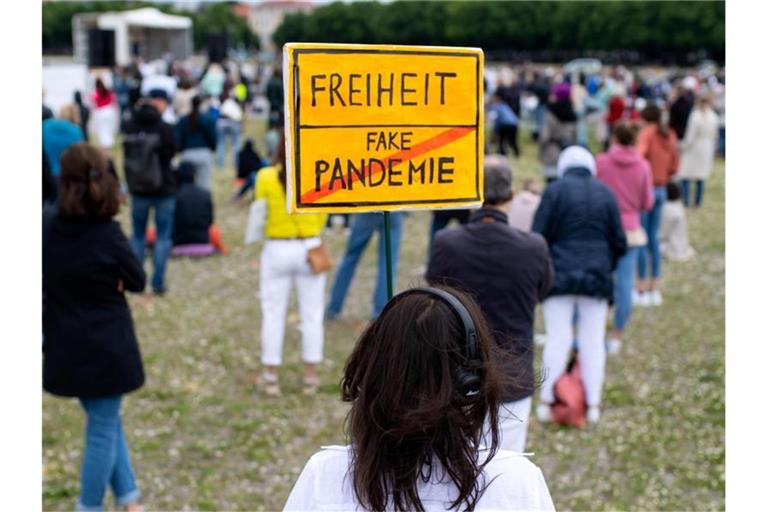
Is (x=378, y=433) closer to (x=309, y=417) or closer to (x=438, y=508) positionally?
(x=438, y=508)

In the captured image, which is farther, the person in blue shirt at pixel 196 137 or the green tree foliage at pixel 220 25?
the green tree foliage at pixel 220 25

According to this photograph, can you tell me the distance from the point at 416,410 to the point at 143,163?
630 cm

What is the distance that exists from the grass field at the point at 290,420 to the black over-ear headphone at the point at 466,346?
3167 mm

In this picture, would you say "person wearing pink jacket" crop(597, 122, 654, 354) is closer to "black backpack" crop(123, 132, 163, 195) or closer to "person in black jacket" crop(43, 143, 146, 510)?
"black backpack" crop(123, 132, 163, 195)

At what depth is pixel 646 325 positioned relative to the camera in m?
7.95

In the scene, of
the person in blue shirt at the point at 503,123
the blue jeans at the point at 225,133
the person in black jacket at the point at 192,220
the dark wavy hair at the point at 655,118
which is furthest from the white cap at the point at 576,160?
the person in blue shirt at the point at 503,123

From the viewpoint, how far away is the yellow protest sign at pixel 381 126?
258 centimetres

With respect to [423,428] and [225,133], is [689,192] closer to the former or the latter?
[225,133]

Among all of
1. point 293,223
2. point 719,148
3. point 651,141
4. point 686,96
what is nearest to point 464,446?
point 293,223

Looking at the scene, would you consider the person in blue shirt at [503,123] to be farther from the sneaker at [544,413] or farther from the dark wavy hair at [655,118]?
the sneaker at [544,413]

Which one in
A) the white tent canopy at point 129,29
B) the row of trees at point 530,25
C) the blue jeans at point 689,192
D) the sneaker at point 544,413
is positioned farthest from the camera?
the row of trees at point 530,25

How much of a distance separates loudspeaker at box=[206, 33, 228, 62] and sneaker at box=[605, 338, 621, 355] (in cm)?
2047

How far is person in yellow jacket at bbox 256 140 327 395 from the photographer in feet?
18.6

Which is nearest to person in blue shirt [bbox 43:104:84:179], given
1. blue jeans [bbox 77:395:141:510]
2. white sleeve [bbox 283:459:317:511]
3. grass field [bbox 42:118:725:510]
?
grass field [bbox 42:118:725:510]
